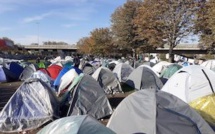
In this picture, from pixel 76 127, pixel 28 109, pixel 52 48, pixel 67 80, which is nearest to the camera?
pixel 76 127

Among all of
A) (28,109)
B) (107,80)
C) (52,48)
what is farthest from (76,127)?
(52,48)

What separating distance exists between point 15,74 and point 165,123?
21.4m

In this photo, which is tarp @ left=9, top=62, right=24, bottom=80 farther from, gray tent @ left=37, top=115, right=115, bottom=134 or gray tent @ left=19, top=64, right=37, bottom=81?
gray tent @ left=37, top=115, right=115, bottom=134

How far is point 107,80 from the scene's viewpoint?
16.8 metres

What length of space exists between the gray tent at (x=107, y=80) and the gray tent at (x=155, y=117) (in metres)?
9.29

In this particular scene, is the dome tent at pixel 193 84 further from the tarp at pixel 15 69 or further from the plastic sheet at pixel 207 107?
the tarp at pixel 15 69

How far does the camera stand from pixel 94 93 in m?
11.0

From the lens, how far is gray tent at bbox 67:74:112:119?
10.7 meters

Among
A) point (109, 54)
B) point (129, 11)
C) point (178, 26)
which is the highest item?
point (129, 11)

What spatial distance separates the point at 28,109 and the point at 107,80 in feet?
23.3

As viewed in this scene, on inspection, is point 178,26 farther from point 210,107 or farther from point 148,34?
point 210,107

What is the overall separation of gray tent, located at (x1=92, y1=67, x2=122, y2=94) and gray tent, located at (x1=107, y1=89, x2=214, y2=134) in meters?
9.29

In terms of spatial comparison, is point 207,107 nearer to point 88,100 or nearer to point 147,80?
point 88,100

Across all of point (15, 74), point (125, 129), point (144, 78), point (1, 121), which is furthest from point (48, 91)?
point (15, 74)
